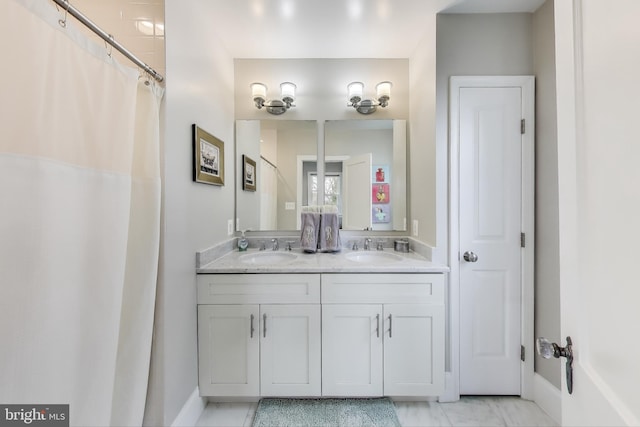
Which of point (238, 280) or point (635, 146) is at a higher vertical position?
point (635, 146)

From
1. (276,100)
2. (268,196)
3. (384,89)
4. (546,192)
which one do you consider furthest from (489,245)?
(276,100)

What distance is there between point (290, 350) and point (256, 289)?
436mm

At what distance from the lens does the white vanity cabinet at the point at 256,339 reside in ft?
5.09

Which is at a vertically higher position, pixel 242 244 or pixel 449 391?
pixel 242 244

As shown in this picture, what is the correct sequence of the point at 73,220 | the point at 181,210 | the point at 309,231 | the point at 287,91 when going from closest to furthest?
the point at 73,220 → the point at 181,210 → the point at 309,231 → the point at 287,91

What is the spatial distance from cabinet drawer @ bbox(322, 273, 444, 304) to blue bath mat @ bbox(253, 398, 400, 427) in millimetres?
667

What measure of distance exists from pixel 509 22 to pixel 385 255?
1787 mm

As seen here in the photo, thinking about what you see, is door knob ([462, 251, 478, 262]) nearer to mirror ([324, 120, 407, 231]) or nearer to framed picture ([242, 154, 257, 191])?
mirror ([324, 120, 407, 231])

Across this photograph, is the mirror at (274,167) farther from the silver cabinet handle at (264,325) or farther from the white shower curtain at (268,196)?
the silver cabinet handle at (264,325)

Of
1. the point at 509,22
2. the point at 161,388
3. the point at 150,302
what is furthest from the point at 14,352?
the point at 509,22

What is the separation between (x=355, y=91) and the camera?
2.11 meters

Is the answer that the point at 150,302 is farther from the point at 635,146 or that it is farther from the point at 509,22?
the point at 509,22

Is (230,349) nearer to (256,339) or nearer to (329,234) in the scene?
(256,339)

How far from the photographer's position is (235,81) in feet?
7.16
